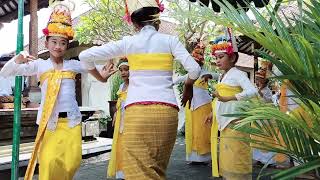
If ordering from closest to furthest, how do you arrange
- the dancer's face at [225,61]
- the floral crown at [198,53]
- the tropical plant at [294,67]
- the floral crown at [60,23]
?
the tropical plant at [294,67]
the floral crown at [60,23]
the dancer's face at [225,61]
the floral crown at [198,53]

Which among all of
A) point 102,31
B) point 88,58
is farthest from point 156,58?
point 102,31

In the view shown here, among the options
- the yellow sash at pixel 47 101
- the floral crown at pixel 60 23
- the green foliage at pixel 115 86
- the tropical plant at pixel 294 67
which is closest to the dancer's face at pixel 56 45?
the floral crown at pixel 60 23

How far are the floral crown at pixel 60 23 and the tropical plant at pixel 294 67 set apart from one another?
2194 mm

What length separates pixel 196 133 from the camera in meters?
6.73

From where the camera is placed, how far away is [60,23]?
3645 millimetres

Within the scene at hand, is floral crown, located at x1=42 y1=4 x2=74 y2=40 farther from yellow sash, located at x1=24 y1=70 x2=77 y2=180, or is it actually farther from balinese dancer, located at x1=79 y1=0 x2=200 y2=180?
balinese dancer, located at x1=79 y1=0 x2=200 y2=180

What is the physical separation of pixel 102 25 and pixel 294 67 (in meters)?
11.4

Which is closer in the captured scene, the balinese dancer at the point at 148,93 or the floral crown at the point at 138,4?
the balinese dancer at the point at 148,93

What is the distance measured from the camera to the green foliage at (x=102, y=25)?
39.9ft

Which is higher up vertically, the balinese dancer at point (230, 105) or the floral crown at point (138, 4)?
the floral crown at point (138, 4)

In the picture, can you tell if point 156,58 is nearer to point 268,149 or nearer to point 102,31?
point 268,149

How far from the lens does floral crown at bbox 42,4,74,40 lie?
11.7 ft

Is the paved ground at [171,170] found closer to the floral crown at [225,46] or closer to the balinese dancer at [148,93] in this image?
the floral crown at [225,46]

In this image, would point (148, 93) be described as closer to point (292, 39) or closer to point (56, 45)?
point (56, 45)
